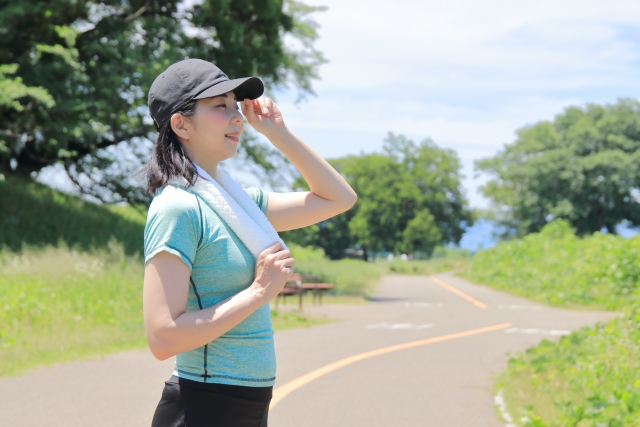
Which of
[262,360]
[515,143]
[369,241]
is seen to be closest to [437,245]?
[369,241]

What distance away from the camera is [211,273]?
2.24 metres

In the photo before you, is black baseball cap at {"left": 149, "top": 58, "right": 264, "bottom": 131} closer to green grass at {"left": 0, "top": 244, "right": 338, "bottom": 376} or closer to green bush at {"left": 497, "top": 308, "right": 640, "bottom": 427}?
green bush at {"left": 497, "top": 308, "right": 640, "bottom": 427}

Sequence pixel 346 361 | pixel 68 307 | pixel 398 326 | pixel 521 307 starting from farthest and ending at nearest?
pixel 521 307 → pixel 398 326 → pixel 68 307 → pixel 346 361

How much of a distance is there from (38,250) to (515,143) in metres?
59.4

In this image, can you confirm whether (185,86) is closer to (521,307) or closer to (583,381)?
(583,381)

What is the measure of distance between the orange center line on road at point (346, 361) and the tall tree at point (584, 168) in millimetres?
49500

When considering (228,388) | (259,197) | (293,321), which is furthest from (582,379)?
(293,321)

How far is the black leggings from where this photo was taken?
7.57ft

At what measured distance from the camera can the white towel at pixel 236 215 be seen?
2.25m

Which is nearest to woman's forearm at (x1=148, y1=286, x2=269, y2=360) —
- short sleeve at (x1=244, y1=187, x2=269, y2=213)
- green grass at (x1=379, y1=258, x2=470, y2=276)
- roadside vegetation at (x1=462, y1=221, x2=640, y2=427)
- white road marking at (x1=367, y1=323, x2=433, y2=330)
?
short sleeve at (x1=244, y1=187, x2=269, y2=213)

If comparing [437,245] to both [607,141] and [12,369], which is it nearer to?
[607,141]

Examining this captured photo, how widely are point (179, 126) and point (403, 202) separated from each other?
313ft

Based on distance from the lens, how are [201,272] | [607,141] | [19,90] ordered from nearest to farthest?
[201,272] → [19,90] → [607,141]

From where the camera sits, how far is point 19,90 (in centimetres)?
1802
